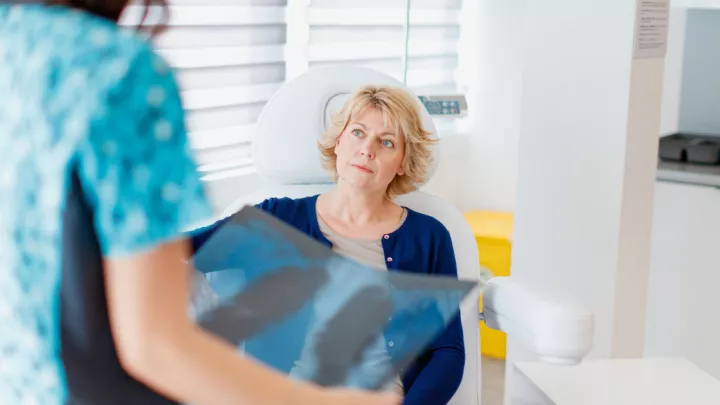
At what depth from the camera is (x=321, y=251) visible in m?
0.85

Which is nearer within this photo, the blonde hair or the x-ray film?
the x-ray film

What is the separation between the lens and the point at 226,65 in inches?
118

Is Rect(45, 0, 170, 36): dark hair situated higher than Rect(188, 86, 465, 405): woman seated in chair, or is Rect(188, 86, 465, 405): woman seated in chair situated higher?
Rect(45, 0, 170, 36): dark hair

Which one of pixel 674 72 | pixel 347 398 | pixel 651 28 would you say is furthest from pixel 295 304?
pixel 674 72

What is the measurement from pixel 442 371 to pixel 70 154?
1.21 meters

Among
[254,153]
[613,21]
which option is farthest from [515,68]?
[254,153]

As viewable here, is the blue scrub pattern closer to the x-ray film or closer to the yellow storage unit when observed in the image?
the x-ray film

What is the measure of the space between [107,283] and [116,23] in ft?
0.59

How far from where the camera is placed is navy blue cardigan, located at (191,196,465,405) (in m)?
1.67

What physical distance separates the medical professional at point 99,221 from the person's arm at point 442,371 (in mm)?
1031

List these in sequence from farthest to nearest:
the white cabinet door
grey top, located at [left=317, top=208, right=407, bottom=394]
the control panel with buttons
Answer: the white cabinet door, the control panel with buttons, grey top, located at [left=317, top=208, right=407, bottom=394]

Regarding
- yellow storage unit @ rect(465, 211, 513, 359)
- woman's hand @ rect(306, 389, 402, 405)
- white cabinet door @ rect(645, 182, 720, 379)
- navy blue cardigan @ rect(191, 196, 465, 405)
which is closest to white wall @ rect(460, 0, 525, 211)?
yellow storage unit @ rect(465, 211, 513, 359)

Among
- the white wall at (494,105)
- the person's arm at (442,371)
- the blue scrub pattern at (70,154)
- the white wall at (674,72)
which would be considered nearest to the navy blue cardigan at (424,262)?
the person's arm at (442,371)

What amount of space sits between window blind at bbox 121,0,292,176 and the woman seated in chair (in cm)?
100
